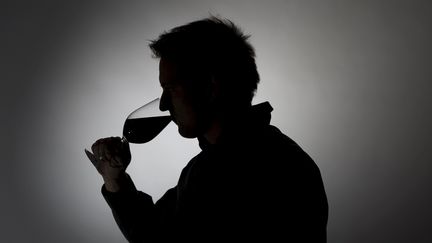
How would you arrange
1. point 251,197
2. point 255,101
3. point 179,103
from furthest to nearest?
point 255,101
point 179,103
point 251,197

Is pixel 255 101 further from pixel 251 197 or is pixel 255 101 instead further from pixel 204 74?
pixel 251 197

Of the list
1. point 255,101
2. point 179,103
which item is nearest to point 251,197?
point 179,103

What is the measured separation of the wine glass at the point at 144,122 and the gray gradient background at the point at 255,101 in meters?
0.50

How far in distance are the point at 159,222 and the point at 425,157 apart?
3.38 feet

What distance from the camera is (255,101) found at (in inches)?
57.6

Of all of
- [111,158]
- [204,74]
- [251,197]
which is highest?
[204,74]

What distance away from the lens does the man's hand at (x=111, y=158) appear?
0.84 metres

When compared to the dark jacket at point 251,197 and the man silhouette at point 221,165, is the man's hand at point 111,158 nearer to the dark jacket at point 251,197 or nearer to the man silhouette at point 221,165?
the man silhouette at point 221,165

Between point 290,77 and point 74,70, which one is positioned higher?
point 74,70

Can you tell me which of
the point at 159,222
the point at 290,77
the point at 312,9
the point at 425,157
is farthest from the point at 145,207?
the point at 425,157

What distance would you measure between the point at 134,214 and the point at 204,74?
0.27 m

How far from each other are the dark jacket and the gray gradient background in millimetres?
707

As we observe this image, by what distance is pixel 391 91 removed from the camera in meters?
1.49

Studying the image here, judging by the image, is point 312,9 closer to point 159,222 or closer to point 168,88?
point 168,88
